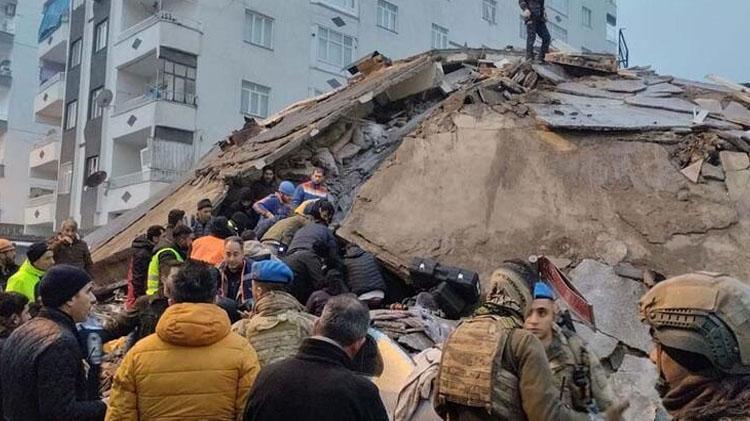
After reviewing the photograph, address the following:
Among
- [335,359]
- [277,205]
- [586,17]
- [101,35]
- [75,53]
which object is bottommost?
[335,359]

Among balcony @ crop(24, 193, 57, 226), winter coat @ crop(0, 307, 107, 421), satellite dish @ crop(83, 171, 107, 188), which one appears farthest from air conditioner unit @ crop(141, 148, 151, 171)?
winter coat @ crop(0, 307, 107, 421)

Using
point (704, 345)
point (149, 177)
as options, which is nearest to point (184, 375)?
point (704, 345)

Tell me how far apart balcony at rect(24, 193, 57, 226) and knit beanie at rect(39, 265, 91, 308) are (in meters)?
28.1

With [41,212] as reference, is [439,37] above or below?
above

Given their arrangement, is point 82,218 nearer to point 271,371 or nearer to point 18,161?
point 18,161

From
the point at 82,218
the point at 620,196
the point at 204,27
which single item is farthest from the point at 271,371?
the point at 82,218

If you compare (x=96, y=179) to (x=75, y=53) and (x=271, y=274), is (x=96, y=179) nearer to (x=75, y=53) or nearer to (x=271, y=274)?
(x=75, y=53)

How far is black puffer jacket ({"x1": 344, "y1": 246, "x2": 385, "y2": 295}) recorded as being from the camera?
23.7ft

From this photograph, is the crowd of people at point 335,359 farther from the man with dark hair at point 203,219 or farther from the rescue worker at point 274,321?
the man with dark hair at point 203,219

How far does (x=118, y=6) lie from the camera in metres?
26.0

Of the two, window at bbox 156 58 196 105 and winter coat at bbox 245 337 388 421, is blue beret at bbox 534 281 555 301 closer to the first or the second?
winter coat at bbox 245 337 388 421

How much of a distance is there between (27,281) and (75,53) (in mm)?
26192

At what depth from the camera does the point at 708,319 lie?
190cm

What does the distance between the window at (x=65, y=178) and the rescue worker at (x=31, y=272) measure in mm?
23880
